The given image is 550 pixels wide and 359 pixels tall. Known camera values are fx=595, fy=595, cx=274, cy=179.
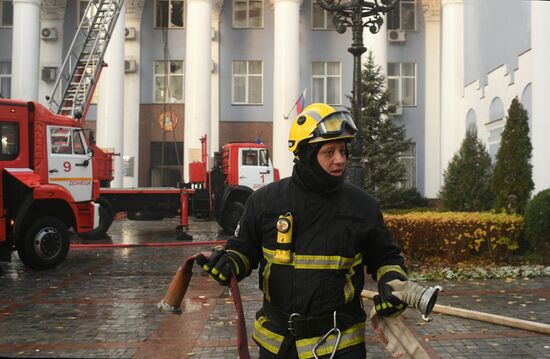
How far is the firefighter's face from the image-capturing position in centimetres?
297

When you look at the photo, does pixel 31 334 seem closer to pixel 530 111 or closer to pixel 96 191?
pixel 96 191

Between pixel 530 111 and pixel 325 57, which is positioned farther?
pixel 325 57

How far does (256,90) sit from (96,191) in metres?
17.9

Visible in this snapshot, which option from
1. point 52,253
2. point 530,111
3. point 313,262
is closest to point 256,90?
point 530,111

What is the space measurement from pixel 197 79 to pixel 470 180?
1346 centimetres

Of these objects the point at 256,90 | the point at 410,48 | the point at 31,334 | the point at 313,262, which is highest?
the point at 410,48

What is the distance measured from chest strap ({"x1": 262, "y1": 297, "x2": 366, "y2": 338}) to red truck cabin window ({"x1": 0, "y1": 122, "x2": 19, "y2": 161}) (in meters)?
10.3

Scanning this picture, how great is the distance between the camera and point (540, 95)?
14578 millimetres

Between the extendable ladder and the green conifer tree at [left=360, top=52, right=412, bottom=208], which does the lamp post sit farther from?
the green conifer tree at [left=360, top=52, right=412, bottom=208]

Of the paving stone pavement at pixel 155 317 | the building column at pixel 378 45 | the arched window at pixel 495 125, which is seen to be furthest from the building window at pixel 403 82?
the paving stone pavement at pixel 155 317

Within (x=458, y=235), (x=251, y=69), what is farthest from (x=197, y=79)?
(x=458, y=235)

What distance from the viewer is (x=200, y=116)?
27516 mm

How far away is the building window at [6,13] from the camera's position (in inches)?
1221

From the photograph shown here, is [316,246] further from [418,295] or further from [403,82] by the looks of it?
[403,82]
